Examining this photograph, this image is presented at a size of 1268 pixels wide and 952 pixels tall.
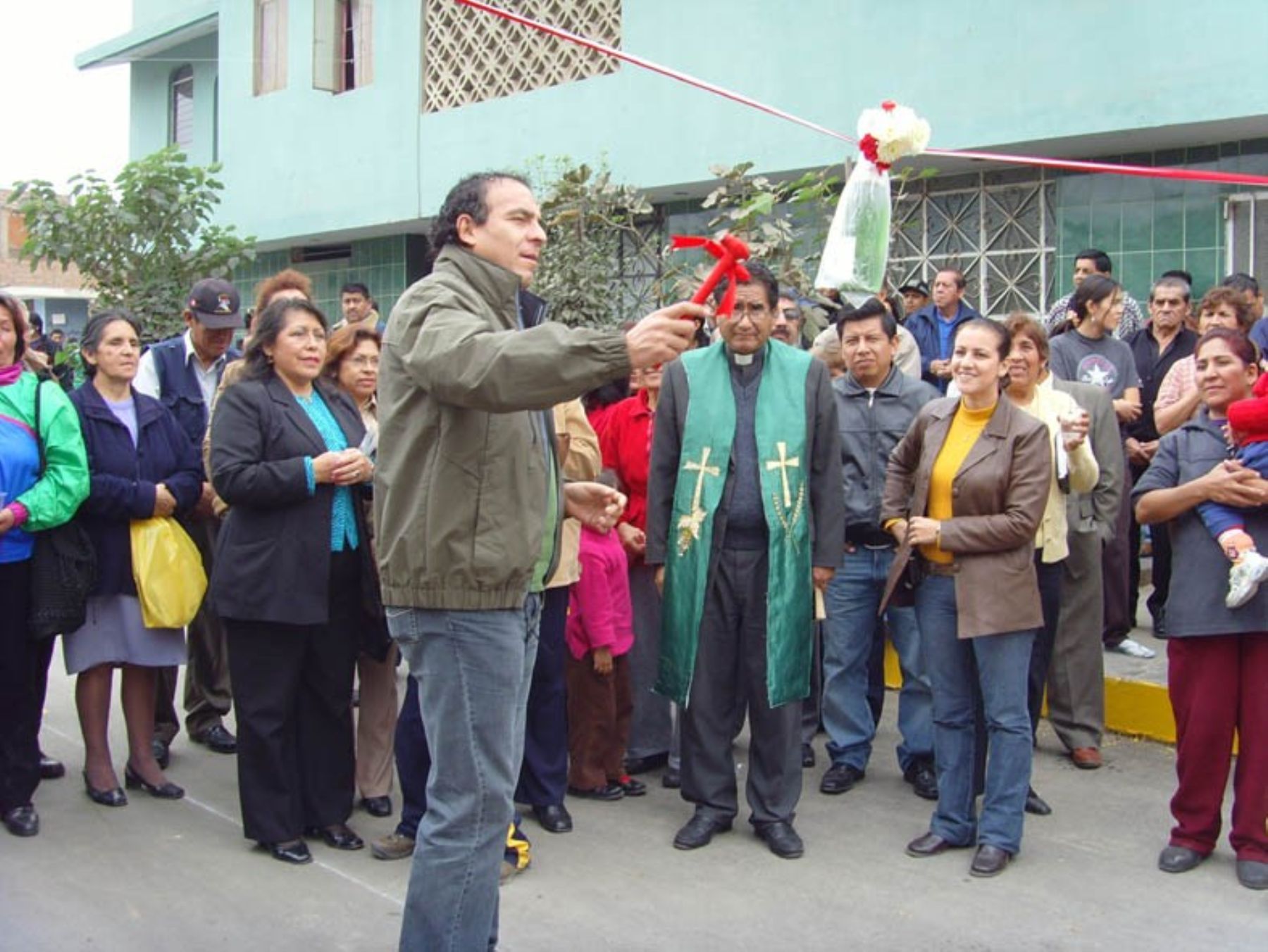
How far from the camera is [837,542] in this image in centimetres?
523

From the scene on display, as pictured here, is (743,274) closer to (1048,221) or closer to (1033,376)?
(1033,376)

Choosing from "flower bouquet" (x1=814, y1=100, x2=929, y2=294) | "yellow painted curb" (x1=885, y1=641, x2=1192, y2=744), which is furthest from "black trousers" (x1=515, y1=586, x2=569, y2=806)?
"yellow painted curb" (x1=885, y1=641, x2=1192, y2=744)

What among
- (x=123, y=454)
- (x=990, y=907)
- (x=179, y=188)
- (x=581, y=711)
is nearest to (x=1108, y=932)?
(x=990, y=907)

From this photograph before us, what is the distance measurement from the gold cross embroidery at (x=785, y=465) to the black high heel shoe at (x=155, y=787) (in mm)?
2776

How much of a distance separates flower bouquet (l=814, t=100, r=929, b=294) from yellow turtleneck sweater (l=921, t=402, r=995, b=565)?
2.35ft

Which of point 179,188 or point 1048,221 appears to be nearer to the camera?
point 1048,221

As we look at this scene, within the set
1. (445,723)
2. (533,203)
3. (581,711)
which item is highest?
(533,203)

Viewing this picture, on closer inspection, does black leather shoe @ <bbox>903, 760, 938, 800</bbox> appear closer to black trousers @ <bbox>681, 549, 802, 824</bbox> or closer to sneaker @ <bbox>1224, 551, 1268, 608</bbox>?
black trousers @ <bbox>681, 549, 802, 824</bbox>

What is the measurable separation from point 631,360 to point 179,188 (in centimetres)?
876

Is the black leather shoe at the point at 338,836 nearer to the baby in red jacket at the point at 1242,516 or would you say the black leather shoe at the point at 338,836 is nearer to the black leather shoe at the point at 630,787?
the black leather shoe at the point at 630,787

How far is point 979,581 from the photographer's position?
485cm

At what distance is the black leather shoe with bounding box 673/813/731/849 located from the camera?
5.11 metres

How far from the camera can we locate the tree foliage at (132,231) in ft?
34.8

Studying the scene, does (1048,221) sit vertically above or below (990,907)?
above
